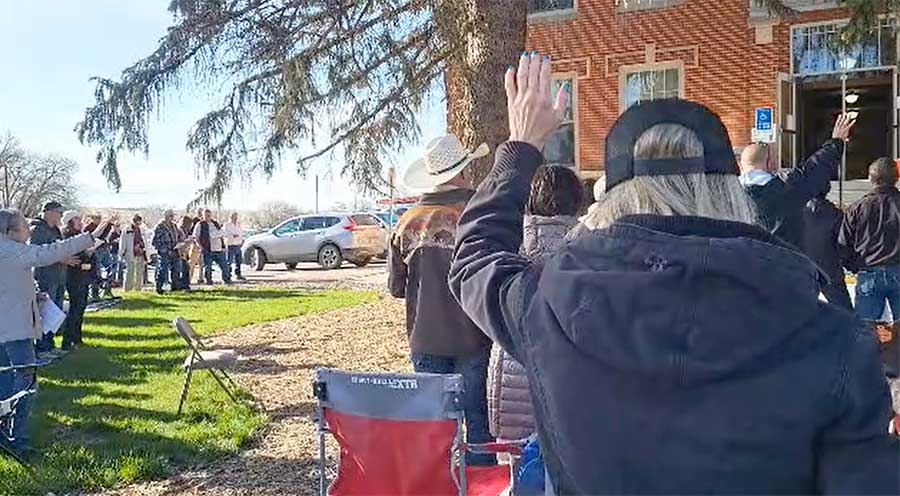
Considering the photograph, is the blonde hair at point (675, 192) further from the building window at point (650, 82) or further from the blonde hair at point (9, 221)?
the building window at point (650, 82)

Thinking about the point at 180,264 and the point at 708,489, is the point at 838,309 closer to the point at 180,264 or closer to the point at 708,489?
the point at 708,489

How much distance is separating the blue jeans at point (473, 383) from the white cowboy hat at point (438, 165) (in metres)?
0.83

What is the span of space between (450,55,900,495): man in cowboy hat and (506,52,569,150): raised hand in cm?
36

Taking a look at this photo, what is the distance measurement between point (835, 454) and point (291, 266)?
25.2 meters

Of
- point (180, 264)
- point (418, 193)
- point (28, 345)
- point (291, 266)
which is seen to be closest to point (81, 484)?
point (28, 345)

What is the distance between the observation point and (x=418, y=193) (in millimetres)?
4371

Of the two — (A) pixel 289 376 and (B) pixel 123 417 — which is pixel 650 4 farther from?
(B) pixel 123 417

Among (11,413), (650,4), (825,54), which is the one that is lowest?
(11,413)

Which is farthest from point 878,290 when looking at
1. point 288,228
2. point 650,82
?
point 288,228

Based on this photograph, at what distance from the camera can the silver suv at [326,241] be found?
24891mm

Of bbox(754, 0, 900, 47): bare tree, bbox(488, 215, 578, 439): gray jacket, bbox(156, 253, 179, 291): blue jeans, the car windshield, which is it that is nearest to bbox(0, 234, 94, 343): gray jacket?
bbox(488, 215, 578, 439): gray jacket

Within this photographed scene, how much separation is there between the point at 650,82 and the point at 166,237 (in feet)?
33.1

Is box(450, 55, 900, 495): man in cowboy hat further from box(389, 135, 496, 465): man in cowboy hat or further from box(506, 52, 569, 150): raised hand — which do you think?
box(389, 135, 496, 465): man in cowboy hat

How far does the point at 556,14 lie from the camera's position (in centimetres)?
1897
